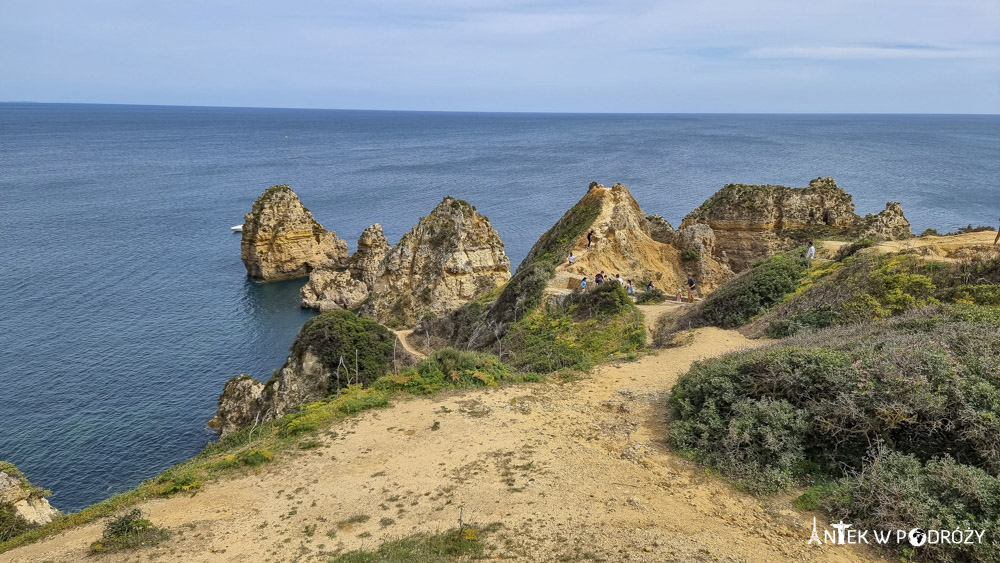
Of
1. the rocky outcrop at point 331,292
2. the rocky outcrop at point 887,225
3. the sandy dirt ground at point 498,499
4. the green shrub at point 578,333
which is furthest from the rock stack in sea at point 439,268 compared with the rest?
the sandy dirt ground at point 498,499

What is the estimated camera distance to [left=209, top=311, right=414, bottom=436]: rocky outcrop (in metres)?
25.4

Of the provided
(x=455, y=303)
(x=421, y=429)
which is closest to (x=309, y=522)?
(x=421, y=429)

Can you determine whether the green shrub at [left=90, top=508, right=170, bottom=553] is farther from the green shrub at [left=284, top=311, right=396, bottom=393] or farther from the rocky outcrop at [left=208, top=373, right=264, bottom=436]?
the rocky outcrop at [left=208, top=373, right=264, bottom=436]

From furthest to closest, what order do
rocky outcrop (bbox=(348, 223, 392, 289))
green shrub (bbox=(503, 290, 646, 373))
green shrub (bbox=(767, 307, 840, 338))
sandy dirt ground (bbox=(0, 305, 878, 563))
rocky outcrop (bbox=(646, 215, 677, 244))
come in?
rocky outcrop (bbox=(348, 223, 392, 289))
rocky outcrop (bbox=(646, 215, 677, 244))
green shrub (bbox=(503, 290, 646, 373))
green shrub (bbox=(767, 307, 840, 338))
sandy dirt ground (bbox=(0, 305, 878, 563))

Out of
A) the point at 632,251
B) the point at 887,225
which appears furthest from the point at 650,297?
the point at 887,225

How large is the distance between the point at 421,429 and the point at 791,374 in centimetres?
953

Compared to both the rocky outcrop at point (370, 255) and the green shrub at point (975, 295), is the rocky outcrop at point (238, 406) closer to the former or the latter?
the green shrub at point (975, 295)

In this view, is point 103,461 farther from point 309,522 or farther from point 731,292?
point 731,292

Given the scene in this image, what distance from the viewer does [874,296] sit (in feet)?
61.1

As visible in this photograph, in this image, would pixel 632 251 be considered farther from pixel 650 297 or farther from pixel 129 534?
pixel 129 534

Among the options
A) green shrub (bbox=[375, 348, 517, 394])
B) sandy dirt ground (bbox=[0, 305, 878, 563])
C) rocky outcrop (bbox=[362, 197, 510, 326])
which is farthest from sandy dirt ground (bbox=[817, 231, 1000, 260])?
rocky outcrop (bbox=[362, 197, 510, 326])

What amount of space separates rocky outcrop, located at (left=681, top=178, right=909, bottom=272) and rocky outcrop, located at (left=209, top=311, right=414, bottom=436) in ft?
85.8

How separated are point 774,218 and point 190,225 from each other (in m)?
72.5

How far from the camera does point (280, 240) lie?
196ft
